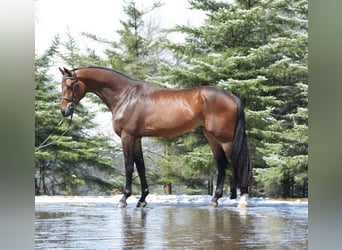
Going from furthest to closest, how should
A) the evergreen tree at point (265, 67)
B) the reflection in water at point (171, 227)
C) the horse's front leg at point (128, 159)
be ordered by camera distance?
the evergreen tree at point (265, 67) → the horse's front leg at point (128, 159) → the reflection in water at point (171, 227)

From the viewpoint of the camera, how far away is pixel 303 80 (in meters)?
3.89

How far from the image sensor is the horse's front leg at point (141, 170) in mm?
3742

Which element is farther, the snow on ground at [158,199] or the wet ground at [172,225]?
the snow on ground at [158,199]

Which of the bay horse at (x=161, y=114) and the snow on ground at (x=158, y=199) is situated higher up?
the bay horse at (x=161, y=114)

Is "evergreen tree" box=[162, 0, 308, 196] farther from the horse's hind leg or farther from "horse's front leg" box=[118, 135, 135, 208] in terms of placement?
"horse's front leg" box=[118, 135, 135, 208]

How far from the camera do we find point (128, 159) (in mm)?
3732

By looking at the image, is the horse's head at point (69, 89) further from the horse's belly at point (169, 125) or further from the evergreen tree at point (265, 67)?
the evergreen tree at point (265, 67)

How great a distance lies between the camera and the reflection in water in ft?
10.3

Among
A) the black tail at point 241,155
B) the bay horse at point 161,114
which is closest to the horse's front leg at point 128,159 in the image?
the bay horse at point 161,114

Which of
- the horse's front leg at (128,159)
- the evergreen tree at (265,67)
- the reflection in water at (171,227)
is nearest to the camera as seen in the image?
the reflection in water at (171,227)

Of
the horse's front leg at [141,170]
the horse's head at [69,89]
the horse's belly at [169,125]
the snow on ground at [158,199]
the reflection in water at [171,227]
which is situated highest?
the horse's head at [69,89]

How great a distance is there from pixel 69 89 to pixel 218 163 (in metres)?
1.25
